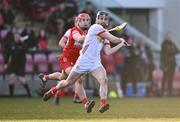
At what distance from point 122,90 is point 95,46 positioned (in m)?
14.0

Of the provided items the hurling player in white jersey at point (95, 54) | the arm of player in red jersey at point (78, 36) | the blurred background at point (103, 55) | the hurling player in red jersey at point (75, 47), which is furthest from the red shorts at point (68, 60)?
the blurred background at point (103, 55)

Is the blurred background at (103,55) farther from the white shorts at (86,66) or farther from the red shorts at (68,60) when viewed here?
the white shorts at (86,66)

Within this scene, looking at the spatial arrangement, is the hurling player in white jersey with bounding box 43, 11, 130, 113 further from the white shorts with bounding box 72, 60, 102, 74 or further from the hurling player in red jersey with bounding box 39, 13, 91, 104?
the hurling player in red jersey with bounding box 39, 13, 91, 104

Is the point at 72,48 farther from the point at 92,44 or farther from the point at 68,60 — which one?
the point at 92,44

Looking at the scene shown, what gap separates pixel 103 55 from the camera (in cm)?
3012

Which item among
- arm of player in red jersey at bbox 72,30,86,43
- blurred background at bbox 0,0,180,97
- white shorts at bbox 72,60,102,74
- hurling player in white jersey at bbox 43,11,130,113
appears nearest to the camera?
hurling player in white jersey at bbox 43,11,130,113

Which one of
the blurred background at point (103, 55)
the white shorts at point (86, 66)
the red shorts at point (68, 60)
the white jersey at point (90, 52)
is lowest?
the blurred background at point (103, 55)

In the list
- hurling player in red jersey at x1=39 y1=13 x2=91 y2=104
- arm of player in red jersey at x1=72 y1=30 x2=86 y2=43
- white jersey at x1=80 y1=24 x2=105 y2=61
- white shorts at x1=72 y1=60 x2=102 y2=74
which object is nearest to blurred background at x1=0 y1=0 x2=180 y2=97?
hurling player in red jersey at x1=39 y1=13 x2=91 y2=104

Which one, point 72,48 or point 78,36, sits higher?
point 78,36

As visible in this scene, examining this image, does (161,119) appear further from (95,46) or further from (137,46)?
(137,46)

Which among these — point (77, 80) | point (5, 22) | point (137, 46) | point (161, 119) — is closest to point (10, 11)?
point (5, 22)

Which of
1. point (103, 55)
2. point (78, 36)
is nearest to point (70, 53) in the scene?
point (78, 36)

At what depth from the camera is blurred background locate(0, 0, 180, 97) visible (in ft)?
98.0

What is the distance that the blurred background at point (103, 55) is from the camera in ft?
98.0
